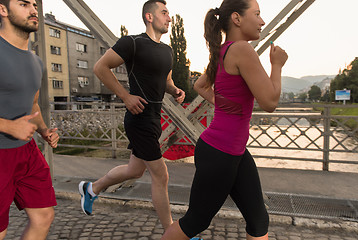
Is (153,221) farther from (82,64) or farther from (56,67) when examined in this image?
(82,64)

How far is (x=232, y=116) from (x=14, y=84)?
1.33 meters

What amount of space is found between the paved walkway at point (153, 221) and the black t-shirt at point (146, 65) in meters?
1.39

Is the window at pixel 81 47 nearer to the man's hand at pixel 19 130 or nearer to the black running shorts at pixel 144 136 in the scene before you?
the black running shorts at pixel 144 136

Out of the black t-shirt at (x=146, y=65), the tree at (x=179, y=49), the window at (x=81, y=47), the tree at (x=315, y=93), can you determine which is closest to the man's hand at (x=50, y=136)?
the black t-shirt at (x=146, y=65)

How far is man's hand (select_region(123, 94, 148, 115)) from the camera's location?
2.35 metres

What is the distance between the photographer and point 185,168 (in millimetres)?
5559

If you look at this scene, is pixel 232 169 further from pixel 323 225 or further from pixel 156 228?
pixel 323 225

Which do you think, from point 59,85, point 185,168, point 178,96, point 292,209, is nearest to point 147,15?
point 178,96

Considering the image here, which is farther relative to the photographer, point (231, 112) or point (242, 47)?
point (231, 112)

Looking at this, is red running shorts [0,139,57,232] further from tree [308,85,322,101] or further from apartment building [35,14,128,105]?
tree [308,85,322,101]

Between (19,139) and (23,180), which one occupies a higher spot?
(19,139)

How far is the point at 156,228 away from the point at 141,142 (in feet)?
3.76

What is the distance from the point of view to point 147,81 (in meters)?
2.45

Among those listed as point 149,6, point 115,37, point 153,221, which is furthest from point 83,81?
point 149,6
